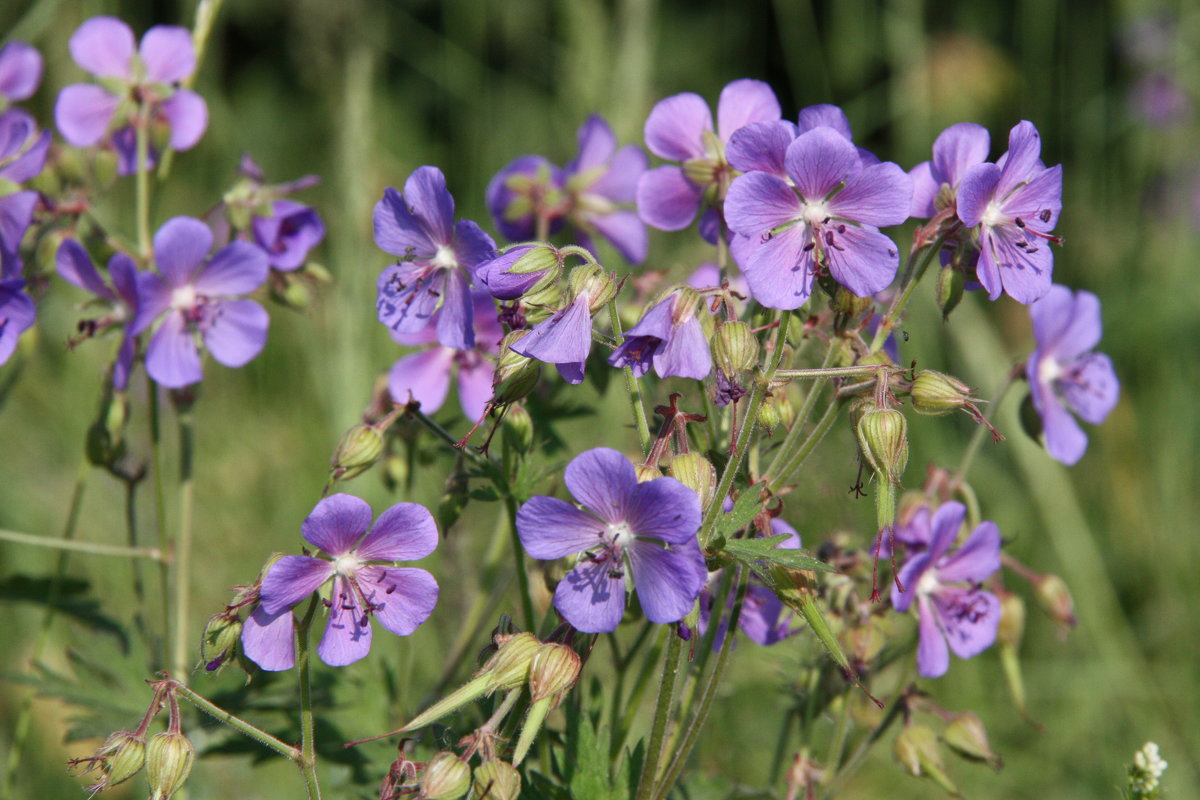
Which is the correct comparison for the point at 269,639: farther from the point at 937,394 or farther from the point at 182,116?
the point at 182,116

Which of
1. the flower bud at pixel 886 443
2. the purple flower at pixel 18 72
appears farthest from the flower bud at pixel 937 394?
the purple flower at pixel 18 72

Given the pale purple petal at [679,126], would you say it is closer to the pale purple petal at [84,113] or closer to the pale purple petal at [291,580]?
the pale purple petal at [291,580]

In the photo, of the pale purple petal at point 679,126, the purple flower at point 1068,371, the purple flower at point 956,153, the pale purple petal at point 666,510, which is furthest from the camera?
the purple flower at point 1068,371

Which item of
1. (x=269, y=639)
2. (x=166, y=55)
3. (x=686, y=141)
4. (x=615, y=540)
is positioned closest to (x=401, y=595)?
(x=269, y=639)

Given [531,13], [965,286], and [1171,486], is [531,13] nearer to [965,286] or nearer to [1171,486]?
[1171,486]

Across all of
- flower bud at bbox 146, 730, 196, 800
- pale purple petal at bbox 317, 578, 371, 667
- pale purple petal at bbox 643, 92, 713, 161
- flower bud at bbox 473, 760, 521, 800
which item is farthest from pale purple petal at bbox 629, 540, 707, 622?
pale purple petal at bbox 643, 92, 713, 161
